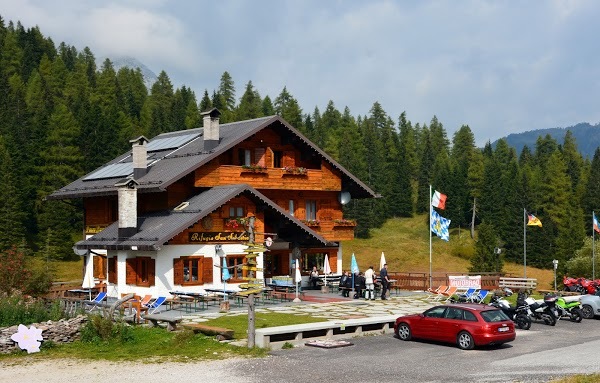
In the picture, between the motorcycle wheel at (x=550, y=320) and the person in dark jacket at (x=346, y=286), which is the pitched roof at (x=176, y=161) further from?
the motorcycle wheel at (x=550, y=320)

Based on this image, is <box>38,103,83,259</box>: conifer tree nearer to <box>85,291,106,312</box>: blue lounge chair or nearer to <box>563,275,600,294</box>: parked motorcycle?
<box>85,291,106,312</box>: blue lounge chair

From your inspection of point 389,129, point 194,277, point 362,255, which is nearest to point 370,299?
point 194,277

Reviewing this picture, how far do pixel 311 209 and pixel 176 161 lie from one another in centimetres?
901

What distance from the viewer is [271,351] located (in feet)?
68.7

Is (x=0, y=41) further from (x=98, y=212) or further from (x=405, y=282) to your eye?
(x=405, y=282)

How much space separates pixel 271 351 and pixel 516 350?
6.96 meters

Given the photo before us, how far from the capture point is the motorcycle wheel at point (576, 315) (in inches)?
1107

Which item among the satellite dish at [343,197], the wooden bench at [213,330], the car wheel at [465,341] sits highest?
the satellite dish at [343,197]

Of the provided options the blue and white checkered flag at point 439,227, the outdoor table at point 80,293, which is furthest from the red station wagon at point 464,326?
the outdoor table at point 80,293

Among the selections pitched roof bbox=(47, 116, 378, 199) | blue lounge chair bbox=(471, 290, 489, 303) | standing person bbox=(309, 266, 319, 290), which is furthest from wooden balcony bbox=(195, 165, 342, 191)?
blue lounge chair bbox=(471, 290, 489, 303)

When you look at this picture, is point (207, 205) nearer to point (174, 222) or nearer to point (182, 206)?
point (174, 222)

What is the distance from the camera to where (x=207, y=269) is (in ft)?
115

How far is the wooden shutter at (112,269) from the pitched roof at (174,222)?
1.10 metres

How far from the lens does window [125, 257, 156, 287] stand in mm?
34594
